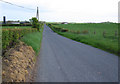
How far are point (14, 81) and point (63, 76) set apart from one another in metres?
2.38

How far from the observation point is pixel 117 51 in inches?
470

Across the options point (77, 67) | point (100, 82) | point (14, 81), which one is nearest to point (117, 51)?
point (77, 67)

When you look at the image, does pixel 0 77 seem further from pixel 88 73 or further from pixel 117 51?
pixel 117 51

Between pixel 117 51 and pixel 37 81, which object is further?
pixel 117 51

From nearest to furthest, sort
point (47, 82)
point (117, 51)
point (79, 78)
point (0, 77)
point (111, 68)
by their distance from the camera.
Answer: point (0, 77) → point (47, 82) → point (79, 78) → point (111, 68) → point (117, 51)

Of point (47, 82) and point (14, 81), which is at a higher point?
point (14, 81)

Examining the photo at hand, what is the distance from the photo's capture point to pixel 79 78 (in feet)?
19.6

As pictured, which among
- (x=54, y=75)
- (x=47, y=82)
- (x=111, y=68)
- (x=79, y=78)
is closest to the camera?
(x=47, y=82)

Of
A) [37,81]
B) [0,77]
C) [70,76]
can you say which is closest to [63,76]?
[70,76]

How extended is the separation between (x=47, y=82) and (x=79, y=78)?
4.87 ft

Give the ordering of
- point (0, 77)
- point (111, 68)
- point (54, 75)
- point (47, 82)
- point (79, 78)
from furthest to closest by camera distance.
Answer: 1. point (111, 68)
2. point (54, 75)
3. point (79, 78)
4. point (47, 82)
5. point (0, 77)

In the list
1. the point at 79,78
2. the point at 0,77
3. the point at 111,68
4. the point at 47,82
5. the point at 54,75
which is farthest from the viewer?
the point at 111,68

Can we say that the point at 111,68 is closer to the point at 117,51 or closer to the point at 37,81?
the point at 37,81

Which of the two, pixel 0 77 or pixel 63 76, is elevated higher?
pixel 0 77
